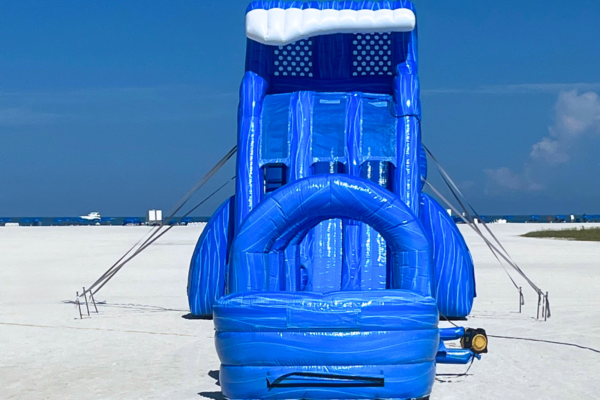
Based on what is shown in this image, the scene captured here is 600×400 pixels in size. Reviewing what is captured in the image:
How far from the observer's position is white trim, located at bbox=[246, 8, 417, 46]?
9.58 metres

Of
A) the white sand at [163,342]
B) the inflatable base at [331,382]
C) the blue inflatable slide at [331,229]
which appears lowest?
the white sand at [163,342]

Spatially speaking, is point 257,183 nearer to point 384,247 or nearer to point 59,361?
point 384,247

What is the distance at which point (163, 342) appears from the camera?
905 cm

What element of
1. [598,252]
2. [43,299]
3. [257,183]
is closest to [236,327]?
[257,183]

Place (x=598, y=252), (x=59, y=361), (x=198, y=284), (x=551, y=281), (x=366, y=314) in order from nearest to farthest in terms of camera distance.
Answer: (x=366, y=314) < (x=59, y=361) < (x=198, y=284) < (x=551, y=281) < (x=598, y=252)

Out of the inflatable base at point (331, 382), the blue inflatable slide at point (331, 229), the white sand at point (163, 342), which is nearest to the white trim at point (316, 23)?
the blue inflatable slide at point (331, 229)

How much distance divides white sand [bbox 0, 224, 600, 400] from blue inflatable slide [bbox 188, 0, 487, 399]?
678 millimetres

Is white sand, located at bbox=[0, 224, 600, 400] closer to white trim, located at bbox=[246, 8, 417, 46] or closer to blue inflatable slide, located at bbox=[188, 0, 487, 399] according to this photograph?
blue inflatable slide, located at bbox=[188, 0, 487, 399]

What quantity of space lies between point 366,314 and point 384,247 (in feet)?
11.5

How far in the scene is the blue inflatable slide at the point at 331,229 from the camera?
5797 mm

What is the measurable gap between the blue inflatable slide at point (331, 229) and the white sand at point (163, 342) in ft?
2.23

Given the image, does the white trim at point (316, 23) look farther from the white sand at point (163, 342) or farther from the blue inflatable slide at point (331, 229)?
the white sand at point (163, 342)

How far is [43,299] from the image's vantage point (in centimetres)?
1321

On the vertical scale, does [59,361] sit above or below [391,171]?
below
